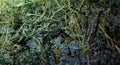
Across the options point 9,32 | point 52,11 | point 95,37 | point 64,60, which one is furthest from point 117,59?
point 9,32

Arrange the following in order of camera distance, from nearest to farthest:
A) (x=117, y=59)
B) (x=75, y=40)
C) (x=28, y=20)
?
(x=117, y=59), (x=75, y=40), (x=28, y=20)

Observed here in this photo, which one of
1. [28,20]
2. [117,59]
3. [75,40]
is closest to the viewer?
[117,59]

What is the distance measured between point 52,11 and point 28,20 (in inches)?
7.5

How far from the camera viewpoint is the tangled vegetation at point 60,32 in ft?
6.05

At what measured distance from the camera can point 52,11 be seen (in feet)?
6.72

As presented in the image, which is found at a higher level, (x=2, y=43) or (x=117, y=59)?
(x=2, y=43)

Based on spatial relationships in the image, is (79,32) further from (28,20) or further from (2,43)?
(2,43)

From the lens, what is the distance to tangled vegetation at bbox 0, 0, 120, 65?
1845 millimetres

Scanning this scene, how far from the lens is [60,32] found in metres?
1.96

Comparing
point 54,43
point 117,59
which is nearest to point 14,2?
point 54,43

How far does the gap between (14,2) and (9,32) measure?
0.26 metres

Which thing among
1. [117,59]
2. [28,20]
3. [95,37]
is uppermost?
[28,20]

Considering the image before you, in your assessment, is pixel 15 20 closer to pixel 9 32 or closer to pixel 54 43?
pixel 9 32

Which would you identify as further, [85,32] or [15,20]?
[15,20]
